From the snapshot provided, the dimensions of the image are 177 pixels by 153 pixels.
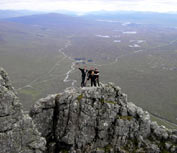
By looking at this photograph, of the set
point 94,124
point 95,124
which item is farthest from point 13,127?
point 95,124

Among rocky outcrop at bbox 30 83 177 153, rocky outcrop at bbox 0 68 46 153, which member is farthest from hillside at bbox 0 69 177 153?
rocky outcrop at bbox 0 68 46 153

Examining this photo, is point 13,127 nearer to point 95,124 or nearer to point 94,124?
point 94,124

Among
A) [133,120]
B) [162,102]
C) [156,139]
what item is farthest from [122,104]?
[162,102]

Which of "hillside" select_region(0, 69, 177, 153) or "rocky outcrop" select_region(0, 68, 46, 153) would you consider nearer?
"rocky outcrop" select_region(0, 68, 46, 153)

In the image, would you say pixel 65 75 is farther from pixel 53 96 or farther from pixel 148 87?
pixel 53 96

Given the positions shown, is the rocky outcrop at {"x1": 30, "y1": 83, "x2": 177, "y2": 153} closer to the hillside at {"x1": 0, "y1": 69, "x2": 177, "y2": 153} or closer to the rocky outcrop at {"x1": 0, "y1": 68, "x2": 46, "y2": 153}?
the hillside at {"x1": 0, "y1": 69, "x2": 177, "y2": 153}

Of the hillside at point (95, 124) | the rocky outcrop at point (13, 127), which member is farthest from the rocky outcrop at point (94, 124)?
the rocky outcrop at point (13, 127)
